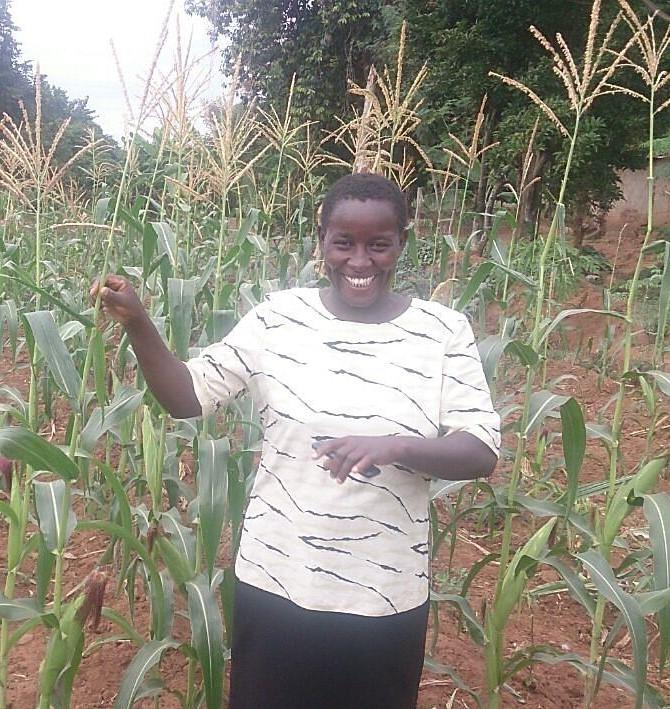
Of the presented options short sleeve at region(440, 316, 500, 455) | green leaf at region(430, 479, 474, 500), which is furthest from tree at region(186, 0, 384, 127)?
short sleeve at region(440, 316, 500, 455)

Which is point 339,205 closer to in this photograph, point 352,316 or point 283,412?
point 352,316

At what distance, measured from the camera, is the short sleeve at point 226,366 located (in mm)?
1324

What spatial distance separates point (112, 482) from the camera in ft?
4.65

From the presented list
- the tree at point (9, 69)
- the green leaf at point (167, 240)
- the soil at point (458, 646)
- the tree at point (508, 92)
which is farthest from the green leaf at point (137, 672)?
the tree at point (9, 69)

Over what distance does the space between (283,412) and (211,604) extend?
1.94 ft

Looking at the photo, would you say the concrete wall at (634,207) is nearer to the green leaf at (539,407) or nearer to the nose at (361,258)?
the green leaf at (539,407)

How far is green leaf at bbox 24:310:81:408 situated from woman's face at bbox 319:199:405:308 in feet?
1.97

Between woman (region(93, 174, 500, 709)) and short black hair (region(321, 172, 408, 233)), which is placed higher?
short black hair (region(321, 172, 408, 233))

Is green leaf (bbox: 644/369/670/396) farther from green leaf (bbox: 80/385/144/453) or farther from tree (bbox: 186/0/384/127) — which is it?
tree (bbox: 186/0/384/127)

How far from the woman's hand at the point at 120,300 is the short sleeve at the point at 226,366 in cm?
16

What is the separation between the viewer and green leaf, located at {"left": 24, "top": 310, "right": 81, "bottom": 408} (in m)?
1.40

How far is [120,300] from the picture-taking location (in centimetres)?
121

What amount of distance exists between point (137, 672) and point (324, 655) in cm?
55

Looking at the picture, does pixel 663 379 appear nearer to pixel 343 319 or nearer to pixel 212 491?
pixel 343 319
